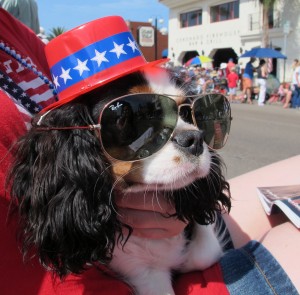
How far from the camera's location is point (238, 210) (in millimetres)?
2004

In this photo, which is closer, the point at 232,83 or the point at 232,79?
the point at 232,79

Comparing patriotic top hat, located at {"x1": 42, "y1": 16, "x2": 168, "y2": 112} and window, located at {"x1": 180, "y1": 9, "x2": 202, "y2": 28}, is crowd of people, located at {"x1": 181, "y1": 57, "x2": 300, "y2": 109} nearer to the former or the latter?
patriotic top hat, located at {"x1": 42, "y1": 16, "x2": 168, "y2": 112}

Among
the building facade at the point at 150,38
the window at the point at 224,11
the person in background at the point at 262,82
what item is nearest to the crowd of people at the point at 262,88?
the person in background at the point at 262,82

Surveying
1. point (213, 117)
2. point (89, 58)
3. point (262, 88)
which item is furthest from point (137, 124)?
point (262, 88)

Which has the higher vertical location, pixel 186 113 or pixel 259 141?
pixel 186 113

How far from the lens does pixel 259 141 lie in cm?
738

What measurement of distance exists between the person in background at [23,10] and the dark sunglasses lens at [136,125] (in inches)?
52.4

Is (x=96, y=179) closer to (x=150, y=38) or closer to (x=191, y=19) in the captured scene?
(x=150, y=38)

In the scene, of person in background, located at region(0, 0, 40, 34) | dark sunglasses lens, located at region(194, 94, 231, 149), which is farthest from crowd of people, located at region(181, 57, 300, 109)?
dark sunglasses lens, located at region(194, 94, 231, 149)

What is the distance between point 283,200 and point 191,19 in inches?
1247

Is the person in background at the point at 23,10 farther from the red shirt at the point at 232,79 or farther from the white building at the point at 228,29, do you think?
the white building at the point at 228,29

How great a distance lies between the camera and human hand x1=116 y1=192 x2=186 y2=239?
1.38m

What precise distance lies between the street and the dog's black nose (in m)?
3.71

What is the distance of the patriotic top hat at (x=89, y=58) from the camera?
1259 millimetres
